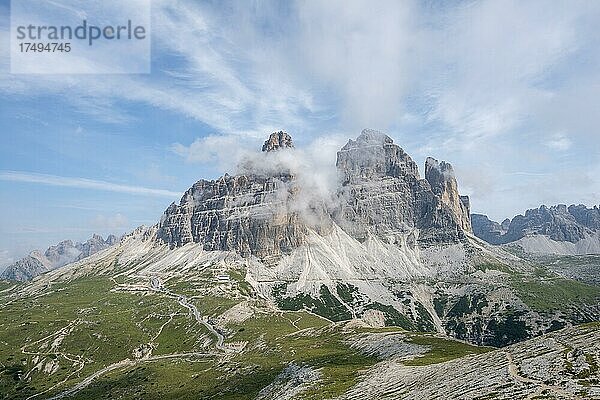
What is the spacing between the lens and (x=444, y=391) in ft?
200

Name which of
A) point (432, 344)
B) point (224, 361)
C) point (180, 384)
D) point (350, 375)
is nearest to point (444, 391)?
point (350, 375)

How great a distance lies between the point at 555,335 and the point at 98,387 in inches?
7125

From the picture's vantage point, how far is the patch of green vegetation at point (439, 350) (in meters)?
103

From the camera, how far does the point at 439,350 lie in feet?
401

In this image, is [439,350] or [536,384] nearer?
[536,384]

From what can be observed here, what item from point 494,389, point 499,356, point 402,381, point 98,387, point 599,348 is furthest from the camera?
point 98,387

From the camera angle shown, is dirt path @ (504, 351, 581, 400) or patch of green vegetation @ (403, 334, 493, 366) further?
patch of green vegetation @ (403, 334, 493, 366)

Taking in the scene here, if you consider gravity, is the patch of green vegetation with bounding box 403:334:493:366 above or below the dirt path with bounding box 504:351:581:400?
below

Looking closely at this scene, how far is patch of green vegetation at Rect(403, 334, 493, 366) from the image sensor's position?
4063 inches

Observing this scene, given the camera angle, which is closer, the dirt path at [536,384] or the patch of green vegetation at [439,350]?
the dirt path at [536,384]

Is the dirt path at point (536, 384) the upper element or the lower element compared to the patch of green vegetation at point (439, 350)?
upper

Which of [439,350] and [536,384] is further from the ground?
[536,384]

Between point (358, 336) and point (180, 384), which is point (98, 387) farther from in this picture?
point (358, 336)

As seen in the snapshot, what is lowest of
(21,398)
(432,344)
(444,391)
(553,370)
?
(21,398)
